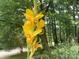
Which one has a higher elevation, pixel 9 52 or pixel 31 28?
pixel 31 28

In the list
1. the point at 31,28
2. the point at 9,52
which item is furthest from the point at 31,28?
the point at 9,52

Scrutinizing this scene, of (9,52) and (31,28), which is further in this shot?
(9,52)

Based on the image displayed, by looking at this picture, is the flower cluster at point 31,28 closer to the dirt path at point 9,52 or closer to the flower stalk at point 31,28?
the flower stalk at point 31,28

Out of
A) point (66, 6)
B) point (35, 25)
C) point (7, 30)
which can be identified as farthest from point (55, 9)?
point (35, 25)

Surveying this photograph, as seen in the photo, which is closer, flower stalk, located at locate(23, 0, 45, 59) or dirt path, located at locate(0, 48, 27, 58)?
flower stalk, located at locate(23, 0, 45, 59)

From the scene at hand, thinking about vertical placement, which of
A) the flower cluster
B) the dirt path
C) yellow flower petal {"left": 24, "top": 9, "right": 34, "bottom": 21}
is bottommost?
the dirt path

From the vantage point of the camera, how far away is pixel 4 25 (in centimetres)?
786

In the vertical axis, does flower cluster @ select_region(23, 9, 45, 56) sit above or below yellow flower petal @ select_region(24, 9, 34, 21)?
below

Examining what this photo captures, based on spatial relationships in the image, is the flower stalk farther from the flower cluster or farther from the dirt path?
the dirt path

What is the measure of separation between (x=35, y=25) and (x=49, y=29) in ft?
35.0

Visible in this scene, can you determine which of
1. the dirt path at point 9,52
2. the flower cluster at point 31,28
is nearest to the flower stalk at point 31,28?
the flower cluster at point 31,28

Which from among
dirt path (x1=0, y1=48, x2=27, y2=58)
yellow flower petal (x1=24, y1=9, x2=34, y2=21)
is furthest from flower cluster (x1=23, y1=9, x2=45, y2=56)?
dirt path (x1=0, y1=48, x2=27, y2=58)

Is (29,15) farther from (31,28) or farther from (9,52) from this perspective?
(9,52)

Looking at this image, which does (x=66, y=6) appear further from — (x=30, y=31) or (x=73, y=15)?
(x=30, y=31)
